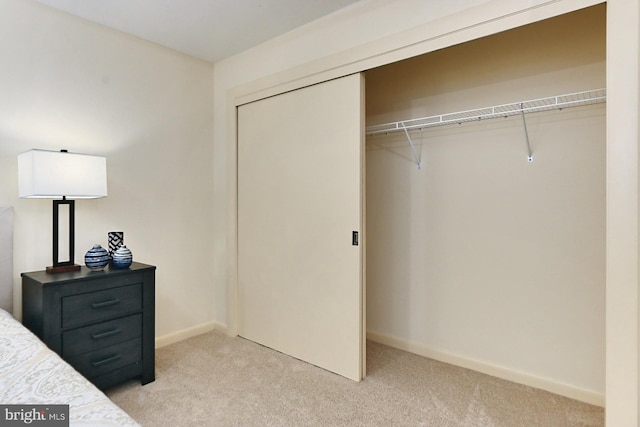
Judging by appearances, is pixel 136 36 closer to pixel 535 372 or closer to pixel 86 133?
pixel 86 133

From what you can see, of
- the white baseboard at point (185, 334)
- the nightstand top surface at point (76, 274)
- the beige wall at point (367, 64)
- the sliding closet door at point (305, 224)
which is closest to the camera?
the beige wall at point (367, 64)

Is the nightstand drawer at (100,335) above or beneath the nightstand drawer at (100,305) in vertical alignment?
beneath

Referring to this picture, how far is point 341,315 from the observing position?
244cm

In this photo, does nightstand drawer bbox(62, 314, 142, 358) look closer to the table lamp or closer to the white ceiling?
the table lamp

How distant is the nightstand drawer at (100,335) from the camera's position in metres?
1.99

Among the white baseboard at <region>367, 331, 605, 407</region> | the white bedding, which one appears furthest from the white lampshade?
the white baseboard at <region>367, 331, 605, 407</region>

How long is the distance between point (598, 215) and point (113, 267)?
294 cm

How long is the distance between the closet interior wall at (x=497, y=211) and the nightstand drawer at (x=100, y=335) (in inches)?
70.9

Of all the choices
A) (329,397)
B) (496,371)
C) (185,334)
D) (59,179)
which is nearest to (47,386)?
(59,179)

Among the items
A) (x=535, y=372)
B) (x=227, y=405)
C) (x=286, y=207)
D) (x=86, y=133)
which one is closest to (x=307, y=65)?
Answer: (x=286, y=207)

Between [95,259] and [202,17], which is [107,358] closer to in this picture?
[95,259]

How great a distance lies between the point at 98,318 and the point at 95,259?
35 cm

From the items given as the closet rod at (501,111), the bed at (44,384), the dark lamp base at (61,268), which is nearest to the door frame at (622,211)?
the closet rod at (501,111)

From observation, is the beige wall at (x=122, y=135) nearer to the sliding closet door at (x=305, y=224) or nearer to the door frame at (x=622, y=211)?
the sliding closet door at (x=305, y=224)
